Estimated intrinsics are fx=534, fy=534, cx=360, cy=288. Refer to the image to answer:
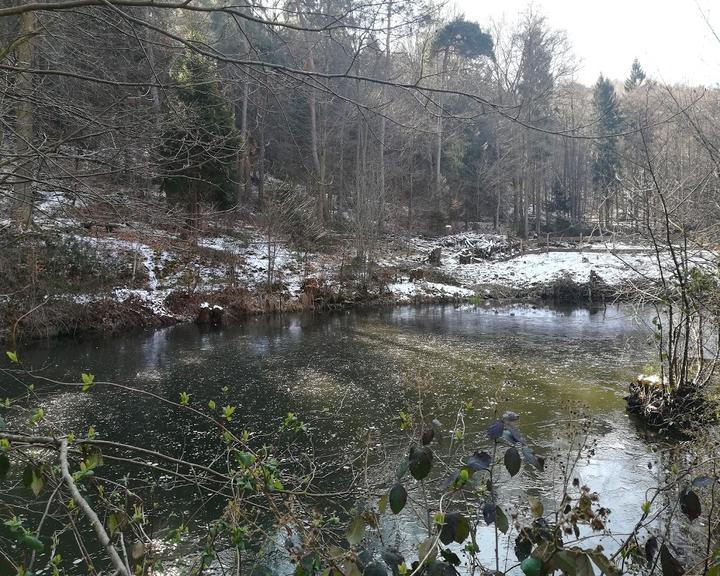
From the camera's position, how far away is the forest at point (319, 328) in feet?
7.48

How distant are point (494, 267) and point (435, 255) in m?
3.16

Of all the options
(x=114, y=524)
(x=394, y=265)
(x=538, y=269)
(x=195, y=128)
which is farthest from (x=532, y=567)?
(x=538, y=269)

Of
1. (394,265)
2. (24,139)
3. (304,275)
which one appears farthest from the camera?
(394,265)

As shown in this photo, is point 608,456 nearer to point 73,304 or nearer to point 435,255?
point 73,304

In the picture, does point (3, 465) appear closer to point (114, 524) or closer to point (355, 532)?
point (114, 524)

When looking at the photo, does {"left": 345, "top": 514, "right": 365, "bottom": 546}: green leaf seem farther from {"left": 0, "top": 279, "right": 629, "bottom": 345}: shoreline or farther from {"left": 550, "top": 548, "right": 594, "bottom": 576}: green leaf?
{"left": 0, "top": 279, "right": 629, "bottom": 345}: shoreline

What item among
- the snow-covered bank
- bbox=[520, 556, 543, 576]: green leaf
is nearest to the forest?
bbox=[520, 556, 543, 576]: green leaf

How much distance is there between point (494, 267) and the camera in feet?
92.0

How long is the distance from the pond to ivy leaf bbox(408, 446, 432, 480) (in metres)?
1.52

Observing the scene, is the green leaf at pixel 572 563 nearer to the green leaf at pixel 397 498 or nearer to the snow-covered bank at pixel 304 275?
the green leaf at pixel 397 498

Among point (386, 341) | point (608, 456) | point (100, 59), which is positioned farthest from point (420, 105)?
point (386, 341)

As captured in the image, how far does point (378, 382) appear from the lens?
412 inches

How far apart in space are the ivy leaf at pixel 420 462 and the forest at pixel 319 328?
0.01m

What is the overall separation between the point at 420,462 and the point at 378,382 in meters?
8.70
